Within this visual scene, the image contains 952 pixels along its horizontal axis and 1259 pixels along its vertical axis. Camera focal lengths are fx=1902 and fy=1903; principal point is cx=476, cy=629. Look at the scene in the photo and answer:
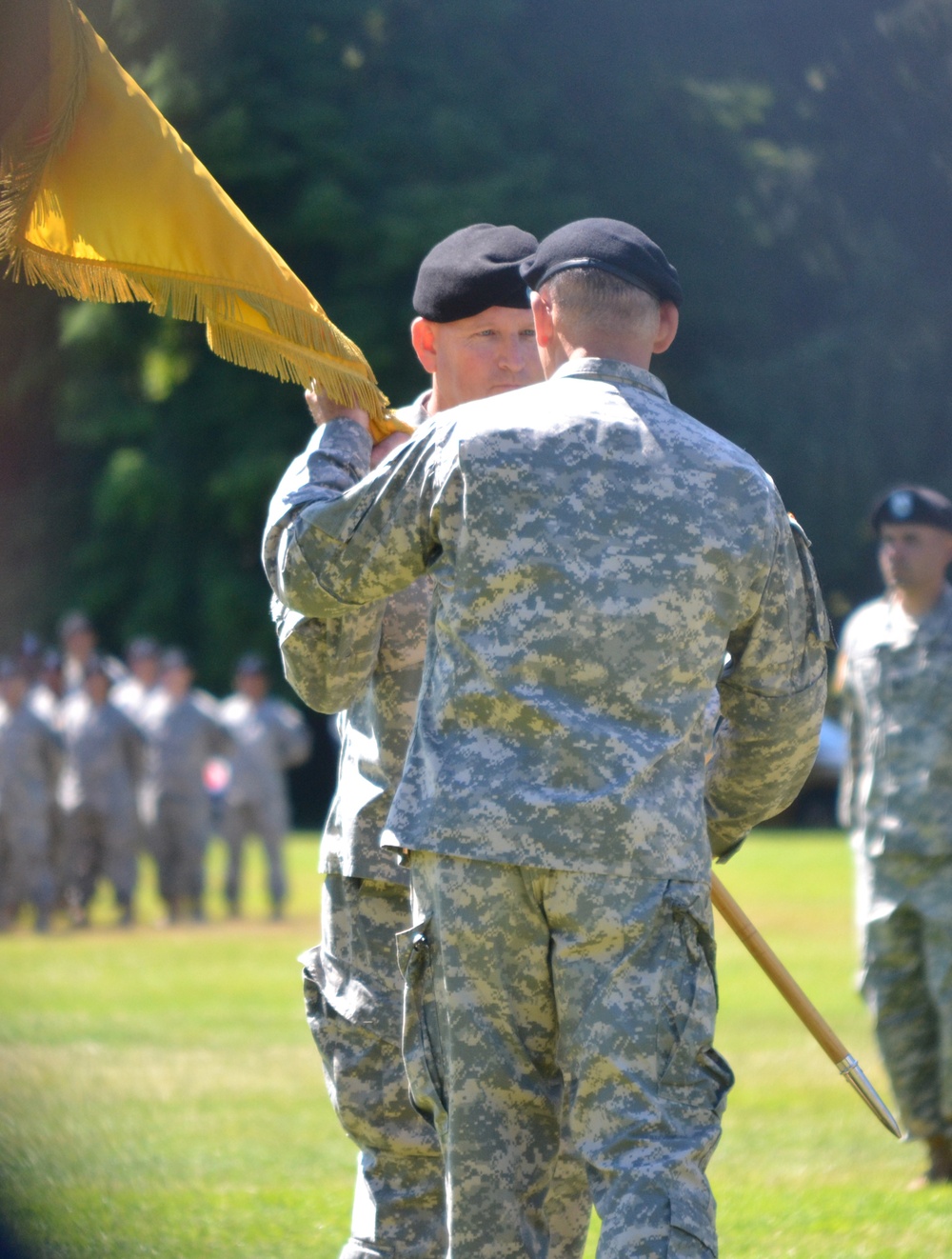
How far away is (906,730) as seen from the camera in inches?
292

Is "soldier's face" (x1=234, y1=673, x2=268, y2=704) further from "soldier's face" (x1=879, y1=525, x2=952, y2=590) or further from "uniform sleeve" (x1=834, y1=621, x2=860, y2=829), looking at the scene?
"soldier's face" (x1=879, y1=525, x2=952, y2=590)

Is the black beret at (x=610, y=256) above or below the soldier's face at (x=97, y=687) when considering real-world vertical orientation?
above

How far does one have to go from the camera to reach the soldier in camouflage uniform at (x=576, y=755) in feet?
10.7

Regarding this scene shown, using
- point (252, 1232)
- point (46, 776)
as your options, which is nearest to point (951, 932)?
point (252, 1232)

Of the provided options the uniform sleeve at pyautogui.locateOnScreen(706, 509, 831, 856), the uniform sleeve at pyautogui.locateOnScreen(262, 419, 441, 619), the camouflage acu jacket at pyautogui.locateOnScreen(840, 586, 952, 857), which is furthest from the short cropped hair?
the camouflage acu jacket at pyautogui.locateOnScreen(840, 586, 952, 857)

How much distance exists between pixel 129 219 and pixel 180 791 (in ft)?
49.4

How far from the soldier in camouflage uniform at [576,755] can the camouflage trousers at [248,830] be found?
15640 mm

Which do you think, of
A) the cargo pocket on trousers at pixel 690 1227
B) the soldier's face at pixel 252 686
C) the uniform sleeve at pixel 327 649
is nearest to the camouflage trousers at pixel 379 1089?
the uniform sleeve at pixel 327 649

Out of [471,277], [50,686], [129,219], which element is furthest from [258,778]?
[471,277]

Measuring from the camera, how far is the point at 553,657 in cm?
332

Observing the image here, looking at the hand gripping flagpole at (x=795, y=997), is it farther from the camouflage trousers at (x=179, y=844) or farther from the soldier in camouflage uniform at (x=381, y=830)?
the camouflage trousers at (x=179, y=844)

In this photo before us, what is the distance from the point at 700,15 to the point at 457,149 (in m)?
3.88

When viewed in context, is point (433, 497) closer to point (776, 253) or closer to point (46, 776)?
→ point (46, 776)

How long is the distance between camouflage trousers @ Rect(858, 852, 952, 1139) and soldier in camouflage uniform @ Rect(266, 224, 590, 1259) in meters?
3.54
